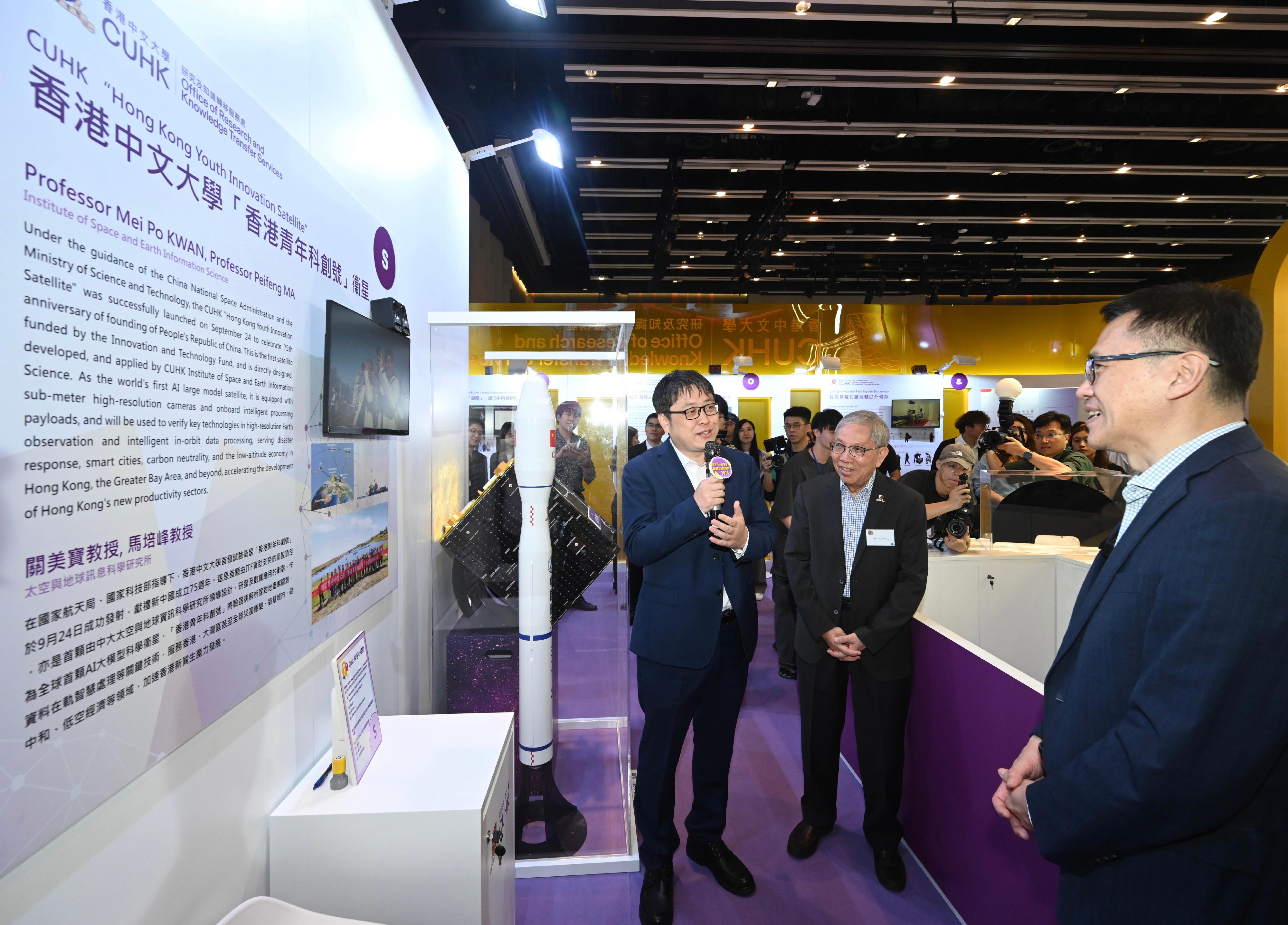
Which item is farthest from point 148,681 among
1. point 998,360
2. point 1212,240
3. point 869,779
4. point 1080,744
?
point 1212,240

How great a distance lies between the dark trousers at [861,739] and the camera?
88.7 inches

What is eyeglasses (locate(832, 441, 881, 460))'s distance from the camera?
2.26m

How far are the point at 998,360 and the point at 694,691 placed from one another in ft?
31.1

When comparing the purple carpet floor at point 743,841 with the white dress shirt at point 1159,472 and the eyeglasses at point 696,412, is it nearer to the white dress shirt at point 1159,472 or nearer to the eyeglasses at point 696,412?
the eyeglasses at point 696,412

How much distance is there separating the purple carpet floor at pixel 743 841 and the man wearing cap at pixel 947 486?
128cm

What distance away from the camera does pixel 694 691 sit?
205 cm

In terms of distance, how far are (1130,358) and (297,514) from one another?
1710mm

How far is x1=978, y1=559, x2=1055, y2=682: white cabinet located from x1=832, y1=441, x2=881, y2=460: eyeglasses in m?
1.24

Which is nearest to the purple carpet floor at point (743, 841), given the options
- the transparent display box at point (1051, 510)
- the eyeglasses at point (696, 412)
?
the eyeglasses at point (696, 412)

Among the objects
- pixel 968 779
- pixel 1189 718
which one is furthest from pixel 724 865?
pixel 1189 718

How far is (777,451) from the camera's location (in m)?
5.73

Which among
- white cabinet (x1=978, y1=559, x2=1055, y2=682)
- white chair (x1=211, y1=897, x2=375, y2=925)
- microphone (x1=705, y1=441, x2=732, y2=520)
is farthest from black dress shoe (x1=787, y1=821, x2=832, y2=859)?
white chair (x1=211, y1=897, x2=375, y2=925)

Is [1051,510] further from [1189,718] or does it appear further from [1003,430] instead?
[1189,718]

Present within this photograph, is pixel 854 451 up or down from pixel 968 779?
up
